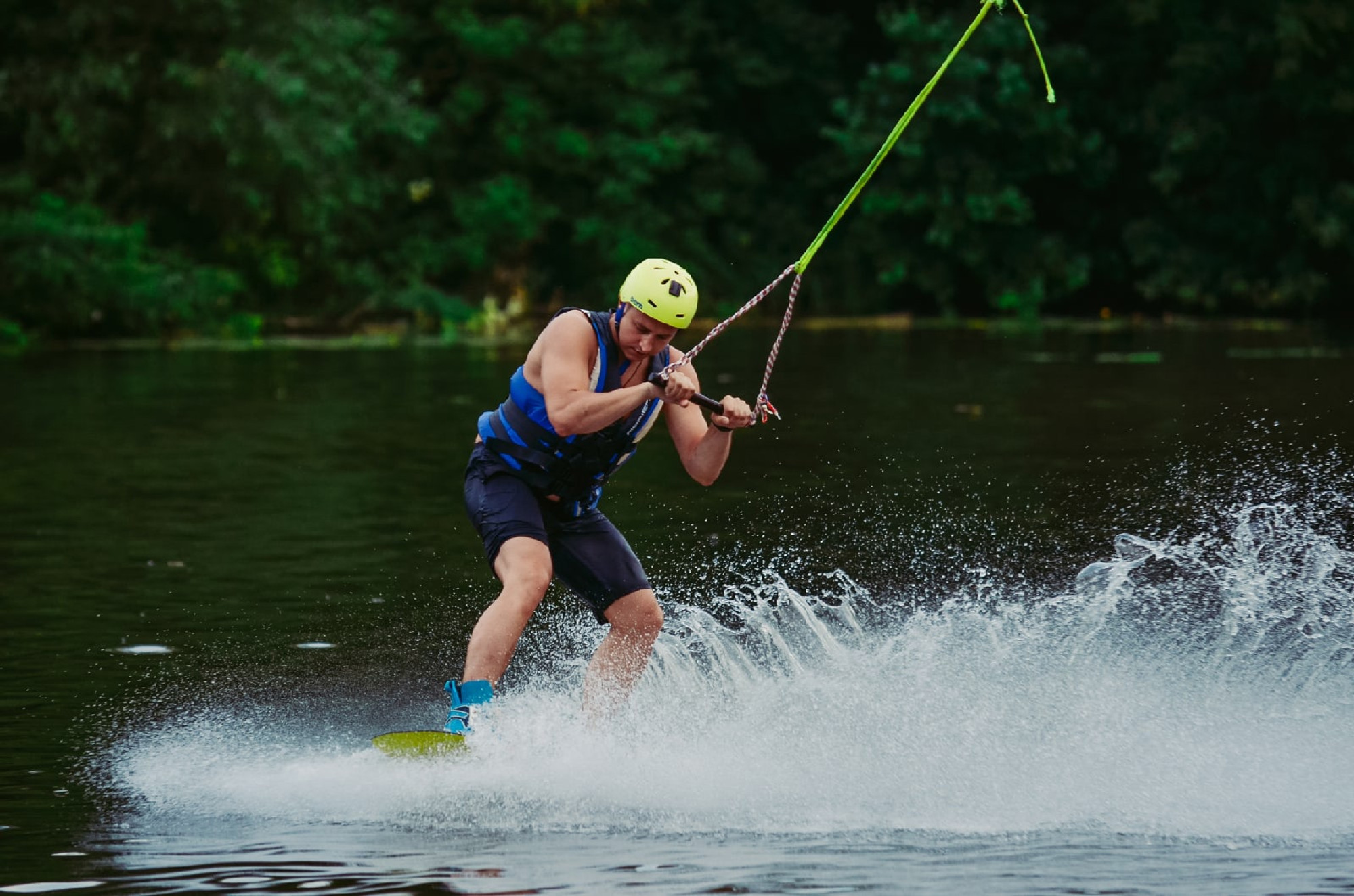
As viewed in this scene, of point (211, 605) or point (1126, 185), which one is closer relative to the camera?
point (211, 605)

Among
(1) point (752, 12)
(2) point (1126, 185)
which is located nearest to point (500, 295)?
(1) point (752, 12)

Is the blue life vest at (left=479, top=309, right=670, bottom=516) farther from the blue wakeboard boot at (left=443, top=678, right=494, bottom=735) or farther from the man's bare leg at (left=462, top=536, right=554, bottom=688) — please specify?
the blue wakeboard boot at (left=443, top=678, right=494, bottom=735)

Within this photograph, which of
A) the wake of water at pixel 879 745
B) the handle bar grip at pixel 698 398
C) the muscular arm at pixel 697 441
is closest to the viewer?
the wake of water at pixel 879 745

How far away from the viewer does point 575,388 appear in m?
6.39

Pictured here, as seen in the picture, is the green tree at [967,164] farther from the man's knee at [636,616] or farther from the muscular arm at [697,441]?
the man's knee at [636,616]

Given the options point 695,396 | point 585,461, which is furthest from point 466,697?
point 695,396

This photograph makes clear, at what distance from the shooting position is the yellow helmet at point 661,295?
6.28 meters

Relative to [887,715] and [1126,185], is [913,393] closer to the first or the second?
[887,715]

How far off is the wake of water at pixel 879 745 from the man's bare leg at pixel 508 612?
204 mm

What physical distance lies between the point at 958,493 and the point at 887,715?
610cm

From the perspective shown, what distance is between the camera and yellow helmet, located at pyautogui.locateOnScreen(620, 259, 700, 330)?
6281 mm

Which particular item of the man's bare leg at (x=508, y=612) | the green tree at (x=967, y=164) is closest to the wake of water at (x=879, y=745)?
the man's bare leg at (x=508, y=612)

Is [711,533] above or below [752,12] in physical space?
below

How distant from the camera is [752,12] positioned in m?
43.1
